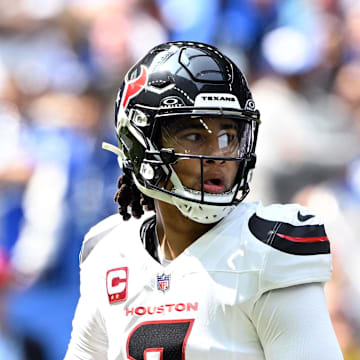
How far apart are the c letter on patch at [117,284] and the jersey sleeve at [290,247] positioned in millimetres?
366

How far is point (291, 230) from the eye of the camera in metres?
1.74

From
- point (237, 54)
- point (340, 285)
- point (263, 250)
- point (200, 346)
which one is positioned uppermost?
point (237, 54)

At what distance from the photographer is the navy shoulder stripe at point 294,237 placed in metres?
1.71

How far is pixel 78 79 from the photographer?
14.0 ft

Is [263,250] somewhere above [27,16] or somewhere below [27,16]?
below

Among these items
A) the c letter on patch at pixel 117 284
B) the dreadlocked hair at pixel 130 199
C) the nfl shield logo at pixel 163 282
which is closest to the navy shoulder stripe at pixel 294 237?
the nfl shield logo at pixel 163 282

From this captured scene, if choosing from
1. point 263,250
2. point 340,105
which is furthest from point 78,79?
point 263,250

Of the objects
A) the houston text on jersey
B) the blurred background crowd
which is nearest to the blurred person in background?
the blurred background crowd

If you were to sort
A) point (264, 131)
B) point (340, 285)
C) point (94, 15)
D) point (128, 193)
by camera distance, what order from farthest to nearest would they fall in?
point (94, 15) → point (264, 131) → point (340, 285) → point (128, 193)

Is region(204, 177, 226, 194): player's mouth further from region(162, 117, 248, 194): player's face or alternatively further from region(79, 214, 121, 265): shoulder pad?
region(79, 214, 121, 265): shoulder pad

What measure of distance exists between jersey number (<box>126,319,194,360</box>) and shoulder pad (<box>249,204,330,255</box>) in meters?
0.27

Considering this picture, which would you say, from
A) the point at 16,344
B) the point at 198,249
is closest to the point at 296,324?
the point at 198,249

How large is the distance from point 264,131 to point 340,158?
1.29 feet

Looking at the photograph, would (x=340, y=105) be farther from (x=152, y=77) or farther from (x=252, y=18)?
(x=152, y=77)
